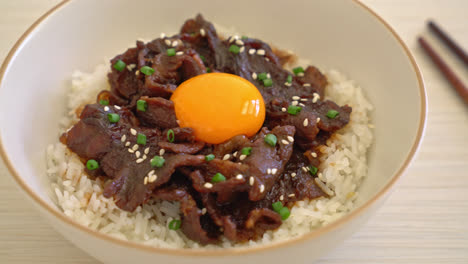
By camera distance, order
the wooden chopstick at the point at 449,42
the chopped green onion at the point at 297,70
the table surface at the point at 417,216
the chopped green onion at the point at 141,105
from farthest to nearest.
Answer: the wooden chopstick at the point at 449,42
the chopped green onion at the point at 297,70
the chopped green onion at the point at 141,105
the table surface at the point at 417,216

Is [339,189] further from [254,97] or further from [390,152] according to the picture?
[254,97]

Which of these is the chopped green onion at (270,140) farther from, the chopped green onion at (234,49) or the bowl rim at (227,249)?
the chopped green onion at (234,49)

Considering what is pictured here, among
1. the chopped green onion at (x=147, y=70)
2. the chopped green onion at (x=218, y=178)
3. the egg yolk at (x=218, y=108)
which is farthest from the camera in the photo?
the chopped green onion at (x=147, y=70)

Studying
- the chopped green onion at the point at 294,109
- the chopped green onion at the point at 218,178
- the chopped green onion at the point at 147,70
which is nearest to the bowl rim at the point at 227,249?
the chopped green onion at the point at 218,178

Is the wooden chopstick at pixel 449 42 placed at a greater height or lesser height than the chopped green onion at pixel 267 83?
lesser

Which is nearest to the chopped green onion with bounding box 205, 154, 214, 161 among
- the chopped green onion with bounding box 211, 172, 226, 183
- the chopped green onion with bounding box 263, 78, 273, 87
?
the chopped green onion with bounding box 211, 172, 226, 183

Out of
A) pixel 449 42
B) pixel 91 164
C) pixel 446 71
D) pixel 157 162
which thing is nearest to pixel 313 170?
pixel 157 162

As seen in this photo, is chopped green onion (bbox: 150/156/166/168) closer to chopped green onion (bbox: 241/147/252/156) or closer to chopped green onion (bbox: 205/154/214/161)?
chopped green onion (bbox: 205/154/214/161)
